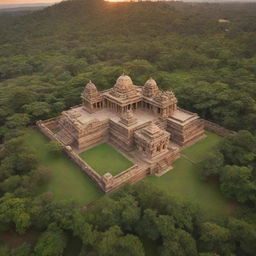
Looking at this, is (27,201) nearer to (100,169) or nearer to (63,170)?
(63,170)

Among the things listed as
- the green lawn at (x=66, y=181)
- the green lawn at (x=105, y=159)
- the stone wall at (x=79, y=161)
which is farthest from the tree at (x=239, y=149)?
the green lawn at (x=66, y=181)

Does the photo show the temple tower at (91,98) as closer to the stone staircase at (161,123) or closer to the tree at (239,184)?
the stone staircase at (161,123)

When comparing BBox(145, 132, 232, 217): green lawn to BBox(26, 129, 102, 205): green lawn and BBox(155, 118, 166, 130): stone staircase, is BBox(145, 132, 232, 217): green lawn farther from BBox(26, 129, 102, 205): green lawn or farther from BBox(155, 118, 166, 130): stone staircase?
BBox(26, 129, 102, 205): green lawn

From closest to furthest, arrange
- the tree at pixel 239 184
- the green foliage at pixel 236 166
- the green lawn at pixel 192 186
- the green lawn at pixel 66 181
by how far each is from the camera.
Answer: the tree at pixel 239 184, the green foliage at pixel 236 166, the green lawn at pixel 192 186, the green lawn at pixel 66 181

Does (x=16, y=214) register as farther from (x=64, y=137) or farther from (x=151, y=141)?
(x=151, y=141)

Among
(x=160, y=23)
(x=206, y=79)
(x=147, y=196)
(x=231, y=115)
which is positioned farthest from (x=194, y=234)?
(x=160, y=23)

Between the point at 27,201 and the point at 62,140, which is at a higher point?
the point at 27,201
